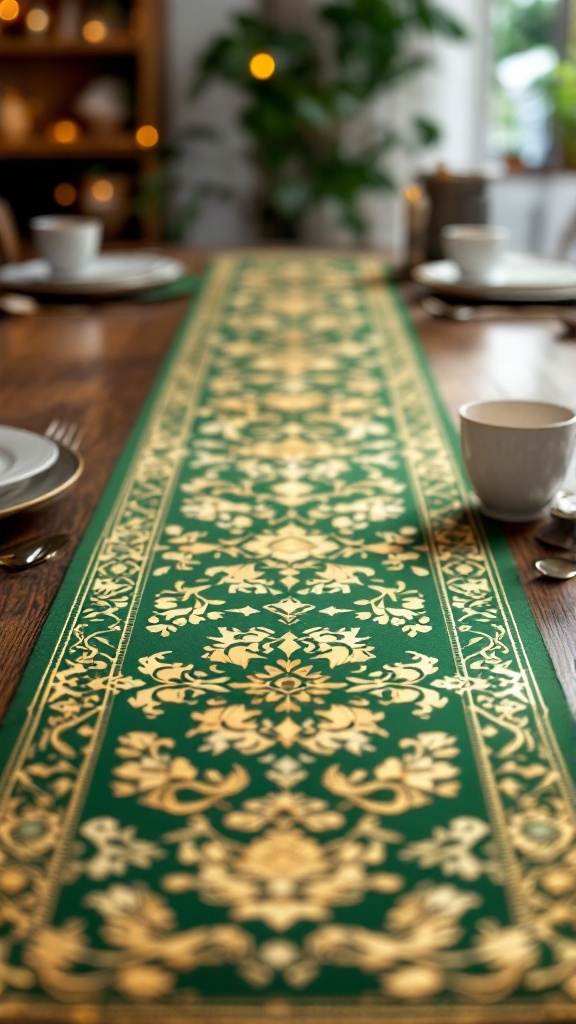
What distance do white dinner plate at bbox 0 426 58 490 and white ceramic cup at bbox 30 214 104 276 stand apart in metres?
0.89

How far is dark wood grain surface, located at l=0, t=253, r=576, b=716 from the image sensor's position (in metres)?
0.83

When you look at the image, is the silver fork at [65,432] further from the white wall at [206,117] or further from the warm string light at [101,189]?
the white wall at [206,117]

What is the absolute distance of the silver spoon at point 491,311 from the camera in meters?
1.83

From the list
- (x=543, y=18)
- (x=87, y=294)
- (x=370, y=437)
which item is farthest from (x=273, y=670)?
(x=543, y=18)

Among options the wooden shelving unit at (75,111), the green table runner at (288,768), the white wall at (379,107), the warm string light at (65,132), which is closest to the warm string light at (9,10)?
the wooden shelving unit at (75,111)

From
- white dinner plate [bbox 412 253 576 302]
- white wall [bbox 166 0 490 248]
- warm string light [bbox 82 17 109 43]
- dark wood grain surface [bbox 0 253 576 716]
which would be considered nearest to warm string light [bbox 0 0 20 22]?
warm string light [bbox 82 17 109 43]

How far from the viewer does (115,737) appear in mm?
669

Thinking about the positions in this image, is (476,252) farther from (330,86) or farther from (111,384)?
(330,86)

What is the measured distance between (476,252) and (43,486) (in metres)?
1.02

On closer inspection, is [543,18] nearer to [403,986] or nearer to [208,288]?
[208,288]

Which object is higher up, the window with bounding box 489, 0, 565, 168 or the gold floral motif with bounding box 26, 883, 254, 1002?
the window with bounding box 489, 0, 565, 168

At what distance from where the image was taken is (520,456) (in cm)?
96

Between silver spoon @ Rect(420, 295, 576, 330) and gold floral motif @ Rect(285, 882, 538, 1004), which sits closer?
gold floral motif @ Rect(285, 882, 538, 1004)

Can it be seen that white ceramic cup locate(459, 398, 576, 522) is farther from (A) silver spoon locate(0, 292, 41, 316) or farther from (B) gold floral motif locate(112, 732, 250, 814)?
(A) silver spoon locate(0, 292, 41, 316)
